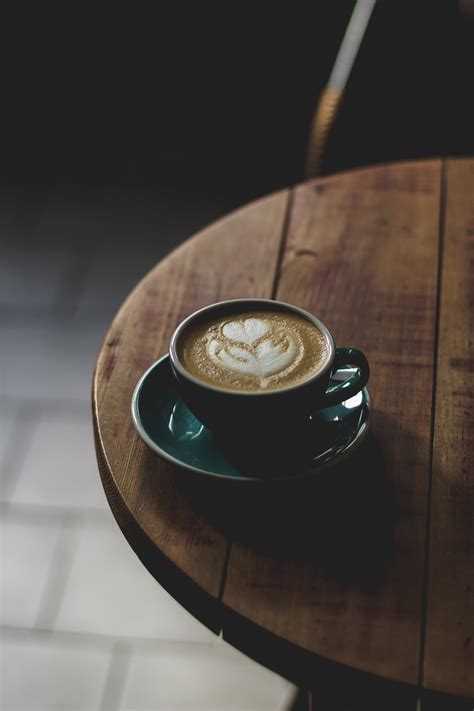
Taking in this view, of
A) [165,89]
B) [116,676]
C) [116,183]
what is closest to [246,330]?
[116,676]

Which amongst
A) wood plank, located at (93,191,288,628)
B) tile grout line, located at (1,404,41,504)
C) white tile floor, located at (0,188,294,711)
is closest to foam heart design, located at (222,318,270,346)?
wood plank, located at (93,191,288,628)

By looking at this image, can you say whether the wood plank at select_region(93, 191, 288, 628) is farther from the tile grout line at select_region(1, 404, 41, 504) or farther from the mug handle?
the tile grout line at select_region(1, 404, 41, 504)

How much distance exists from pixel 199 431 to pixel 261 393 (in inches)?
3.3

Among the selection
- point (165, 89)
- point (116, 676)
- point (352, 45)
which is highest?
point (352, 45)

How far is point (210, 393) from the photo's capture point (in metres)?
0.51

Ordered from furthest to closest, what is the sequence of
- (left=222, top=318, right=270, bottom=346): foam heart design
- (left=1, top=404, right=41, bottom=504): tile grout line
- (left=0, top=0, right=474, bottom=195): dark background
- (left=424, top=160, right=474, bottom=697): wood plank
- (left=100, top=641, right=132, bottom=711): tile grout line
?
1. (left=0, top=0, right=474, bottom=195): dark background
2. (left=1, top=404, right=41, bottom=504): tile grout line
3. (left=100, top=641, right=132, bottom=711): tile grout line
4. (left=222, top=318, right=270, bottom=346): foam heart design
5. (left=424, top=160, right=474, bottom=697): wood plank

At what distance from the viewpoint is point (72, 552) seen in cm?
125

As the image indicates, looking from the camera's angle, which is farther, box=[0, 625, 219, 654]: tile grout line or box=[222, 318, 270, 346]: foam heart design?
box=[0, 625, 219, 654]: tile grout line

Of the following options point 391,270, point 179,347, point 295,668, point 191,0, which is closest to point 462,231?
point 391,270

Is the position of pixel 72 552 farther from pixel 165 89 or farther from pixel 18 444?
pixel 165 89

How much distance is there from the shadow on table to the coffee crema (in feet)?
0.23

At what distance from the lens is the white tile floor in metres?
1.09

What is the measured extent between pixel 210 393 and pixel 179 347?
0.21 feet

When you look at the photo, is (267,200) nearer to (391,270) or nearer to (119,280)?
(391,270)
